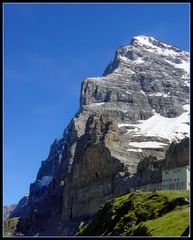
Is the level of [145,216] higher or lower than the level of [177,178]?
lower

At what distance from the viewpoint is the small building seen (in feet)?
439

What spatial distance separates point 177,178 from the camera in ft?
478

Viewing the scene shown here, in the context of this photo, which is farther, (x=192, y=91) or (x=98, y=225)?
(x=98, y=225)

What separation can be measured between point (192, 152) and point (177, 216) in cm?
4980

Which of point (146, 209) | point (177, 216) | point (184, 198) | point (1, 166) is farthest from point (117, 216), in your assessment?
point (1, 166)

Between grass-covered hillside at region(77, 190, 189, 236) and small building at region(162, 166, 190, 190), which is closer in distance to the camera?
grass-covered hillside at region(77, 190, 189, 236)

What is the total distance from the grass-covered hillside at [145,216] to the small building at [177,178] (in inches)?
1239

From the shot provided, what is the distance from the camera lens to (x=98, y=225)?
9738 cm

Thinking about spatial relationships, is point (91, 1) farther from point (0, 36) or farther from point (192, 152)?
point (192, 152)

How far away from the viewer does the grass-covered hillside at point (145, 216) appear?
216ft

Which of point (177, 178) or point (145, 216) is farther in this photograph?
point (177, 178)

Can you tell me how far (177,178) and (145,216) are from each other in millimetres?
62100

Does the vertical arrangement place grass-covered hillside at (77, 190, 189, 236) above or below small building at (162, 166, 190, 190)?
below

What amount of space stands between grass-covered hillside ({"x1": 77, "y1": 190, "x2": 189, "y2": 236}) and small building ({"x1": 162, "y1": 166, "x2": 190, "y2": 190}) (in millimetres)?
31466
